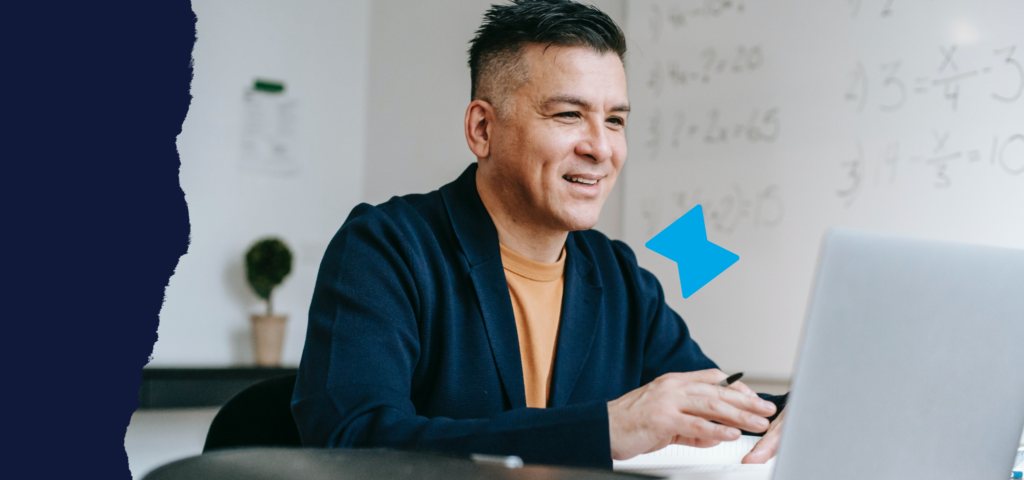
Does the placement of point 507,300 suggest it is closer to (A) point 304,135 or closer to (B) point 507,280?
(B) point 507,280

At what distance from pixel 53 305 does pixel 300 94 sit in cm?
155

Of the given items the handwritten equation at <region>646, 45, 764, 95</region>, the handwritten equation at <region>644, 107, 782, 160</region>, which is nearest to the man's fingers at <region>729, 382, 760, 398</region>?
the handwritten equation at <region>644, 107, 782, 160</region>

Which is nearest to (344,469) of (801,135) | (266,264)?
(801,135)

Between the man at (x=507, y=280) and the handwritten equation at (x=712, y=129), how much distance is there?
107cm

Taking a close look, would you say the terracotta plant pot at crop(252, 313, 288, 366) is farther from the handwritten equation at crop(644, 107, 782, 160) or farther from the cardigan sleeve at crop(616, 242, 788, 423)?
the cardigan sleeve at crop(616, 242, 788, 423)

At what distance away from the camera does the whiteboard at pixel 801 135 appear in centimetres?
183

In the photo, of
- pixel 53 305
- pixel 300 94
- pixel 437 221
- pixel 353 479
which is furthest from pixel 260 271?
pixel 353 479

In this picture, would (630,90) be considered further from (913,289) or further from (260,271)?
(913,289)

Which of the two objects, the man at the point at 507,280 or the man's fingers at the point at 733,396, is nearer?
the man's fingers at the point at 733,396

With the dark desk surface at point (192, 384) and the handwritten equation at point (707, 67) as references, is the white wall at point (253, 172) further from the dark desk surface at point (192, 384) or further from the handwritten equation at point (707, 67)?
the handwritten equation at point (707, 67)

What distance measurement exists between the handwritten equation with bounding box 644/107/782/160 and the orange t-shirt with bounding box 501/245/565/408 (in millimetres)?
1265

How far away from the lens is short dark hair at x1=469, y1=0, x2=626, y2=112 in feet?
3.87

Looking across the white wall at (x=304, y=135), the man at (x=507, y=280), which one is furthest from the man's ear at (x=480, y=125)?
the white wall at (x=304, y=135)

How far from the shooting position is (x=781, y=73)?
2.21 metres
